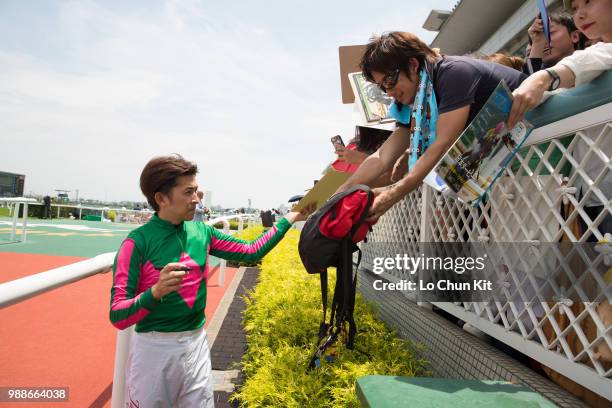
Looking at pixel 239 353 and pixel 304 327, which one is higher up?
pixel 304 327

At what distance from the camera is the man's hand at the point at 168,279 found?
1.51 metres

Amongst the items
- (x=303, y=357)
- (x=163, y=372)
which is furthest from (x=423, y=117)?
(x=303, y=357)

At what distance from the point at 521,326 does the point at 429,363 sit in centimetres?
84

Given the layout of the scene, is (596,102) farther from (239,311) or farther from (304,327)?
(239,311)

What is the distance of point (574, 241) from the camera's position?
1.56 metres

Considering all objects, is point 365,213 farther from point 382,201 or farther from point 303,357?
point 303,357

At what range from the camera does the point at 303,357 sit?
267cm

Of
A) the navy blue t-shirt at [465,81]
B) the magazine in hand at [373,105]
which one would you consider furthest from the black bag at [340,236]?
the magazine in hand at [373,105]

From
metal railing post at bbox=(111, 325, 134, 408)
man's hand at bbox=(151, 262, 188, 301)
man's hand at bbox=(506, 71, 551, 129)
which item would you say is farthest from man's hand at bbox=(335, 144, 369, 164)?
metal railing post at bbox=(111, 325, 134, 408)

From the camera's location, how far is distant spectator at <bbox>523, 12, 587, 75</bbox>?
2199 mm

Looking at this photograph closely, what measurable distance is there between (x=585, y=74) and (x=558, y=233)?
69 cm

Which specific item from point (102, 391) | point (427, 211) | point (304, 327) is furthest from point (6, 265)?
point (427, 211)

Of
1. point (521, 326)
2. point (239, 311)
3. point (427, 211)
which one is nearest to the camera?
point (521, 326)

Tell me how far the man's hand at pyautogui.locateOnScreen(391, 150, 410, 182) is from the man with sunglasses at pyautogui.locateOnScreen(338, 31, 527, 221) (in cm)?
32
